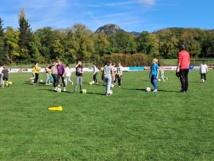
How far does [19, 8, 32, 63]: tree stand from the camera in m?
83.6

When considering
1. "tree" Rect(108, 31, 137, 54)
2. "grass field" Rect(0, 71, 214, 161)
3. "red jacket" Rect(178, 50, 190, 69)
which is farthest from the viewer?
"tree" Rect(108, 31, 137, 54)

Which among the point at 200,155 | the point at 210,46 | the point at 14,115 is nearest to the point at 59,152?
the point at 200,155

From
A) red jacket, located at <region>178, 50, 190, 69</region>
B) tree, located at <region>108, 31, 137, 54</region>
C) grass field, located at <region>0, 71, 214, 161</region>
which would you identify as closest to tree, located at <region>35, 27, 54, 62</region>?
tree, located at <region>108, 31, 137, 54</region>

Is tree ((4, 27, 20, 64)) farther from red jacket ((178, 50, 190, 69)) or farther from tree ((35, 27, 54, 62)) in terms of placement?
red jacket ((178, 50, 190, 69))

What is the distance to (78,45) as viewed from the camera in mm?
87750

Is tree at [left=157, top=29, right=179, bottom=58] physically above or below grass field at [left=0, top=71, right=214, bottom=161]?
above

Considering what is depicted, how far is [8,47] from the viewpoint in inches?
3342

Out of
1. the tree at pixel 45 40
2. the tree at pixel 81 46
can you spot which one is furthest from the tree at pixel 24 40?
the tree at pixel 81 46

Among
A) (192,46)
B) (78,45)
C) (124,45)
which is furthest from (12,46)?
(192,46)

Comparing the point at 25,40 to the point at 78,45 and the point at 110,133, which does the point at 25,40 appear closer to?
the point at 78,45

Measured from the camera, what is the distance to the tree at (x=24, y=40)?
83.6 meters

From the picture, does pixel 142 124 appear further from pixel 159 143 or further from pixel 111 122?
pixel 159 143

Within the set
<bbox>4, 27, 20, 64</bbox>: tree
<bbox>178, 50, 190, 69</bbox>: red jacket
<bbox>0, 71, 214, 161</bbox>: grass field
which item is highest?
<bbox>4, 27, 20, 64</bbox>: tree

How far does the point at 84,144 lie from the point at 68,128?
170 centimetres
